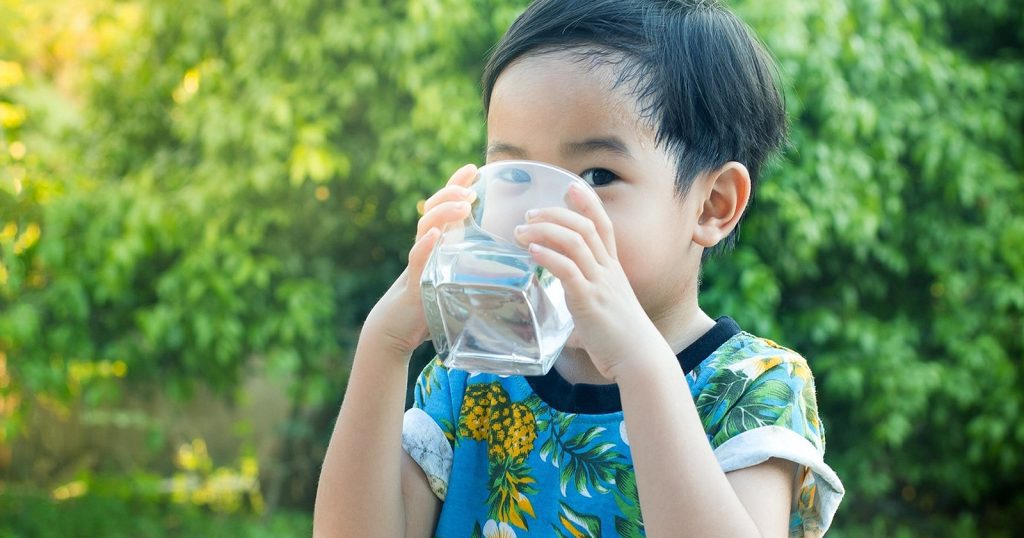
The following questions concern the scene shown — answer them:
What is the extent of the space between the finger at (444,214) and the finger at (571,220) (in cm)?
9

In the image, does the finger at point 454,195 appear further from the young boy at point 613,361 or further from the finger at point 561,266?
the finger at point 561,266

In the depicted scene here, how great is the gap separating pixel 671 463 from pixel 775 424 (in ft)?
0.62

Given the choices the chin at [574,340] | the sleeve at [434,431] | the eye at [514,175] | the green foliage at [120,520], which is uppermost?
the eye at [514,175]

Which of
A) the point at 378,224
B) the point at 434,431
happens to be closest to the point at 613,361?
the point at 434,431

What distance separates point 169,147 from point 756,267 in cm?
279

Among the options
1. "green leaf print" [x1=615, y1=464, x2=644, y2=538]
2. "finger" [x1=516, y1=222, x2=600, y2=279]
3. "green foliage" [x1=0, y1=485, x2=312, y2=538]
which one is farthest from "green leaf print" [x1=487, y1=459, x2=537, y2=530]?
"green foliage" [x1=0, y1=485, x2=312, y2=538]

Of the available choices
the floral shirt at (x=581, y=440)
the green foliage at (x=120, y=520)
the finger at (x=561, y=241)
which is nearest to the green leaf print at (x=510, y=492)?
the floral shirt at (x=581, y=440)

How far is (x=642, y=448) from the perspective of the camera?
111 centimetres

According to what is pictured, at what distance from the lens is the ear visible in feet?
4.56

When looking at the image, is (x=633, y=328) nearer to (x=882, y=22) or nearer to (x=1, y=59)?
(x=882, y=22)

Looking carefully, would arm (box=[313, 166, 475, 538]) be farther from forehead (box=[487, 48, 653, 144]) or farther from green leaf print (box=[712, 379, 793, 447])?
green leaf print (box=[712, 379, 793, 447])

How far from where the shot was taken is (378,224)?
15.0 feet

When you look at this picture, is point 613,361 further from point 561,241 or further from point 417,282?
point 417,282

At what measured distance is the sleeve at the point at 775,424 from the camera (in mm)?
1208
